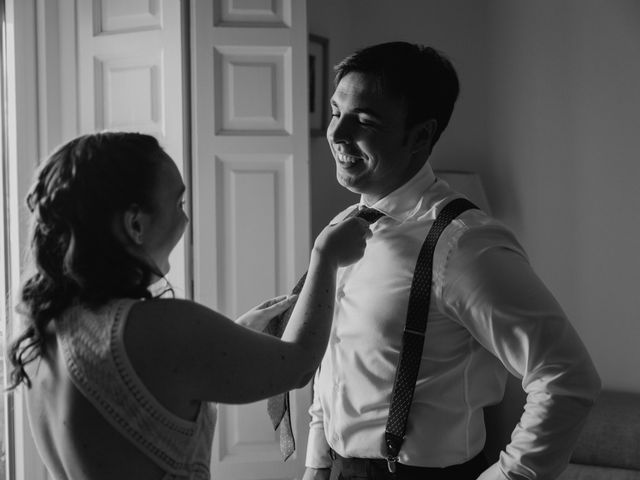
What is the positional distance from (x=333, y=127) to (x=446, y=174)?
185 centimetres

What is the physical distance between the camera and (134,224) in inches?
37.7

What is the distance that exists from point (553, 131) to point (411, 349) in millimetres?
2233

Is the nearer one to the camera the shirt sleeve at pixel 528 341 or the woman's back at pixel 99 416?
the woman's back at pixel 99 416

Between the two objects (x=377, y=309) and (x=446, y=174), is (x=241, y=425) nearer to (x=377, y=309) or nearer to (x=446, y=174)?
(x=446, y=174)

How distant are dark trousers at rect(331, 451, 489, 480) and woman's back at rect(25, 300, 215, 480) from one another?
1.55 feet

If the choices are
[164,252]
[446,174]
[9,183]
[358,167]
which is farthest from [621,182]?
[164,252]

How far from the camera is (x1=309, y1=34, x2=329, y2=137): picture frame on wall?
336cm

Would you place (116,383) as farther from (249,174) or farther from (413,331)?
(249,174)

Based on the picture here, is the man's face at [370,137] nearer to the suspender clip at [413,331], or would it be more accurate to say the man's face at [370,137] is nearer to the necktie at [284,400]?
the necktie at [284,400]

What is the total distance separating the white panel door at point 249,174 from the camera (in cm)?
271

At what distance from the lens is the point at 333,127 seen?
146cm

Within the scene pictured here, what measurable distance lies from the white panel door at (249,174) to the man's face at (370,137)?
4.17 feet

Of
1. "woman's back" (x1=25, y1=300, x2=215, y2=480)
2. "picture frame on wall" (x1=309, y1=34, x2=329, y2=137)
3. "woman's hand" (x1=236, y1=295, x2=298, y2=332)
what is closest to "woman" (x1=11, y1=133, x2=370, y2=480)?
"woman's back" (x1=25, y1=300, x2=215, y2=480)

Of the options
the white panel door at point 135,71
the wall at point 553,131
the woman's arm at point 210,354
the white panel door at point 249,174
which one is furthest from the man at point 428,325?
the wall at point 553,131
